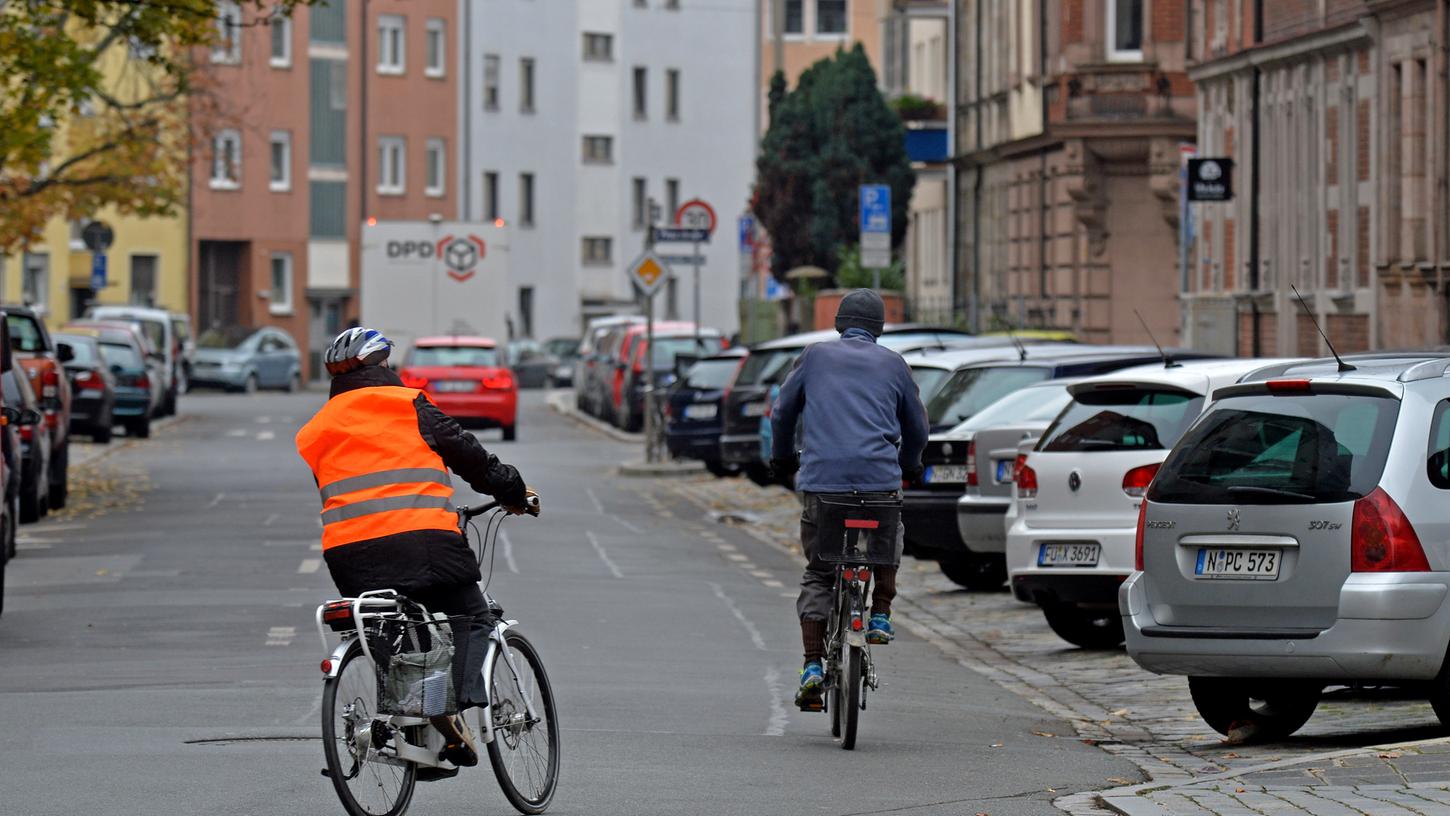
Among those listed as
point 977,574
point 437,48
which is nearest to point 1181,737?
point 977,574

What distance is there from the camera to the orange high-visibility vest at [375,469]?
8531mm

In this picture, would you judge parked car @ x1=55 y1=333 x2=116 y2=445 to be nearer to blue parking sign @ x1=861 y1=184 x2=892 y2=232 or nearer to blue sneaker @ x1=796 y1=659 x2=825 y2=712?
blue parking sign @ x1=861 y1=184 x2=892 y2=232

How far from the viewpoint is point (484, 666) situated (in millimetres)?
8625

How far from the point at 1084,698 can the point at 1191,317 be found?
80.1 ft

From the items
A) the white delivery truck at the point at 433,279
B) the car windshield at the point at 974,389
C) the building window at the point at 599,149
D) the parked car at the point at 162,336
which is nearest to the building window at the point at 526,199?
the building window at the point at 599,149

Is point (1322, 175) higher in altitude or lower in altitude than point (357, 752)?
higher

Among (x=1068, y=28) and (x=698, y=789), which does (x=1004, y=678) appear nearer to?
(x=698, y=789)

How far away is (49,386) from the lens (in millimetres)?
25531

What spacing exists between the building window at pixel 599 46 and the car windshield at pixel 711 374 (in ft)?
194

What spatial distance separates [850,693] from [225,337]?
193 feet

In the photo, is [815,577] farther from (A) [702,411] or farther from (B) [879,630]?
(A) [702,411]

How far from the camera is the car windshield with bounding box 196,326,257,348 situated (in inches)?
2648

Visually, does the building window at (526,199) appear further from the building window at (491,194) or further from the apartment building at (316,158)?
the apartment building at (316,158)

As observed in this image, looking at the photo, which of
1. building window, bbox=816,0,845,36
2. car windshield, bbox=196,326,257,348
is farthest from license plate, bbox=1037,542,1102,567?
building window, bbox=816,0,845,36
